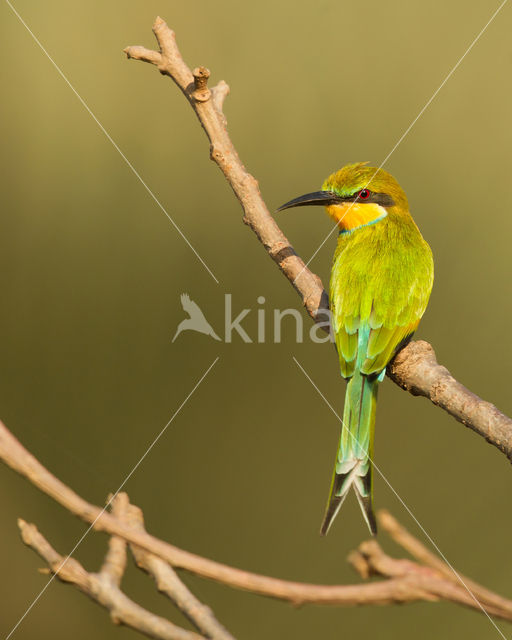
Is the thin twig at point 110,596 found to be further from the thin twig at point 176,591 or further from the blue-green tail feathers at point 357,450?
the blue-green tail feathers at point 357,450

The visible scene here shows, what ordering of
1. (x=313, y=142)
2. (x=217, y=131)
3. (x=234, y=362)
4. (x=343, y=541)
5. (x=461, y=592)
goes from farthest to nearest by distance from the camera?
(x=313, y=142), (x=234, y=362), (x=217, y=131), (x=343, y=541), (x=461, y=592)

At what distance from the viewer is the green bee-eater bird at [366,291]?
91.6 inches

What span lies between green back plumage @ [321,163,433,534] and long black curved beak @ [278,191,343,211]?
3 cm

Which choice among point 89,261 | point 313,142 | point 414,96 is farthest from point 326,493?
point 414,96

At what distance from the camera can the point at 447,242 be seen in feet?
10.6

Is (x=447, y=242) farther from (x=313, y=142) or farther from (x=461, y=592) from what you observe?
(x=461, y=592)

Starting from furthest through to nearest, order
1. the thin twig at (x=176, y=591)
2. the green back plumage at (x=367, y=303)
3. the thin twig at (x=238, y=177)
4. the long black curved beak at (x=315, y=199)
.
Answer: the long black curved beak at (x=315, y=199) < the thin twig at (x=238, y=177) < the green back plumage at (x=367, y=303) < the thin twig at (x=176, y=591)

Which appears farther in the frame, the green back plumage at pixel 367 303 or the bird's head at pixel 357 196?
the bird's head at pixel 357 196

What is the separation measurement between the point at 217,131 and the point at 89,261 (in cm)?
73

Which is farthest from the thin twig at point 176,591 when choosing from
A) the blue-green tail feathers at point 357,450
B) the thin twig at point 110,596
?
the blue-green tail feathers at point 357,450

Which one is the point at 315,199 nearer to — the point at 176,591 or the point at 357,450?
the point at 357,450

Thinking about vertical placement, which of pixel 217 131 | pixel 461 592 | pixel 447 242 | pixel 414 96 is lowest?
pixel 461 592

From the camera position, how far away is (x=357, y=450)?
2328 millimetres

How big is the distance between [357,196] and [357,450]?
128cm
